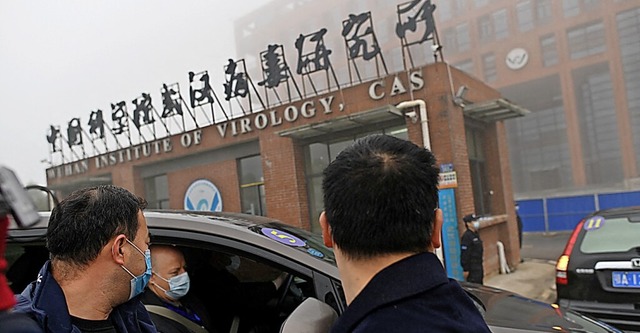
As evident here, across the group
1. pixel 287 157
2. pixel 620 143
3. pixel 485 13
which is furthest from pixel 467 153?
pixel 620 143

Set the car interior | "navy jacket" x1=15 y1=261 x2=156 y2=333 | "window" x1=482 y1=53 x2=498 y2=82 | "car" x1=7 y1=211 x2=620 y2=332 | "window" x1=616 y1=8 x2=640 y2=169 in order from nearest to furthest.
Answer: "navy jacket" x1=15 y1=261 x2=156 y2=333, "car" x1=7 y1=211 x2=620 y2=332, the car interior, "window" x1=616 y1=8 x2=640 y2=169, "window" x1=482 y1=53 x2=498 y2=82

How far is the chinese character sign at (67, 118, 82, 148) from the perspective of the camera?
1628 cm

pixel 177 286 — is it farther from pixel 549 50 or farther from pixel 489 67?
pixel 549 50

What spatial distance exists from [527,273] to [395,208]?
378 inches

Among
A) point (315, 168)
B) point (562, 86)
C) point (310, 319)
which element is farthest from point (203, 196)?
point (562, 86)

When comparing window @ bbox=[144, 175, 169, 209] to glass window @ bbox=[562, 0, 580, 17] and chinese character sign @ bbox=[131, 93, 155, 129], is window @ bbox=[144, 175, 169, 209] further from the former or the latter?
glass window @ bbox=[562, 0, 580, 17]

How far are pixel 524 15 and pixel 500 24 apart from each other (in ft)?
3.42

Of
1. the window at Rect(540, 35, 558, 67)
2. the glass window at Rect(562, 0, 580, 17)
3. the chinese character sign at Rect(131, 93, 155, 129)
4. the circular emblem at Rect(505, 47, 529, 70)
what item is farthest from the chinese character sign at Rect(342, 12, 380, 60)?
the circular emblem at Rect(505, 47, 529, 70)

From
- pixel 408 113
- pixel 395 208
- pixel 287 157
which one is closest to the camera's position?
pixel 395 208

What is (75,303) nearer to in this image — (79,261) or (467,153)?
(79,261)

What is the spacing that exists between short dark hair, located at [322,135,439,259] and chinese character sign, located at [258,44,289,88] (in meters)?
10.3

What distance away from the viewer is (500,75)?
76.9ft

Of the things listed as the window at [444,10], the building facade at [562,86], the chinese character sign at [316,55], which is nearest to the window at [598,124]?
the building facade at [562,86]

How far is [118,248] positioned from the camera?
1.44 metres
